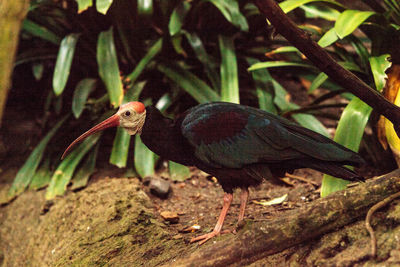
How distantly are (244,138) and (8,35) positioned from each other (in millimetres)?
1300

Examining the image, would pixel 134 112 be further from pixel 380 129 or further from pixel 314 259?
pixel 380 129

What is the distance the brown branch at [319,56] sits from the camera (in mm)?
1907

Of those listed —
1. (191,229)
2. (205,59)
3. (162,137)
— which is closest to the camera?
(162,137)

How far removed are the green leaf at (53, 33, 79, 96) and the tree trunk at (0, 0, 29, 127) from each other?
260cm

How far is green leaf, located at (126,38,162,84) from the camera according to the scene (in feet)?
13.9

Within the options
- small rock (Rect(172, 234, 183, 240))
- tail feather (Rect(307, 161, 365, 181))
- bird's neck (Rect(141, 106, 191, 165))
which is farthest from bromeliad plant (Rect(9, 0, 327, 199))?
tail feather (Rect(307, 161, 365, 181))

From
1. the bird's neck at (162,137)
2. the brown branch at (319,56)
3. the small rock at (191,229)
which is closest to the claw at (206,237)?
the small rock at (191,229)

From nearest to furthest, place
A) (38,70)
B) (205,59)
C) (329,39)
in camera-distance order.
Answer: (329,39)
(205,59)
(38,70)

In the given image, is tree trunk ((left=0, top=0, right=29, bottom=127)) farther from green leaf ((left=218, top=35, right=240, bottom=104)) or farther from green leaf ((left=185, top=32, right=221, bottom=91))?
green leaf ((left=185, top=32, right=221, bottom=91))

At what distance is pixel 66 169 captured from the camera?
13.6ft

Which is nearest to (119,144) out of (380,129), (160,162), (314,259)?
(160,162)

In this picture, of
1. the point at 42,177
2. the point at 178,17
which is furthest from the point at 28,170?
the point at 178,17

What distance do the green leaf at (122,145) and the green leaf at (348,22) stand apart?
6.11 feet

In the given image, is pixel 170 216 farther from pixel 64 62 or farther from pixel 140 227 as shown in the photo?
pixel 64 62
